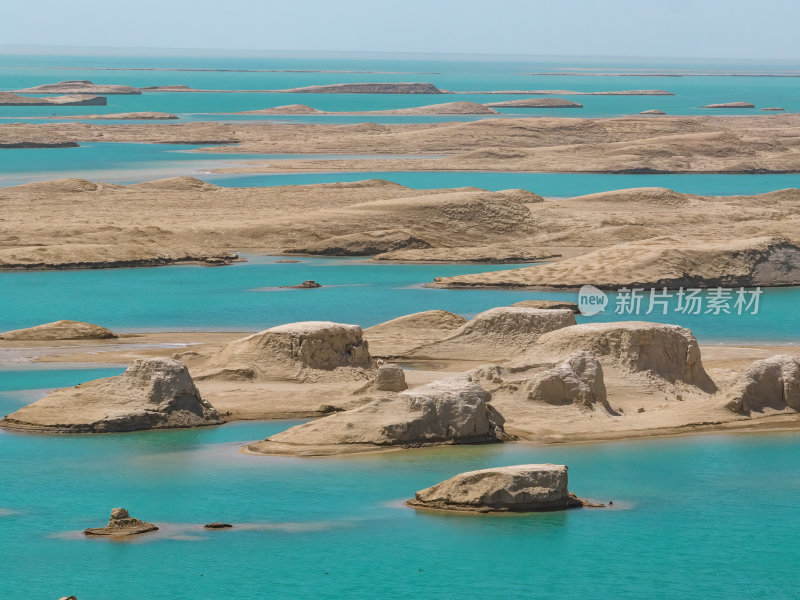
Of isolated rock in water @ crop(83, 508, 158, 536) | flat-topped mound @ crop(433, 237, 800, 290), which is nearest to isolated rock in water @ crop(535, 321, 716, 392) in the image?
isolated rock in water @ crop(83, 508, 158, 536)

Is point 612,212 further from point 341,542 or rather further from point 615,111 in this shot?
point 615,111

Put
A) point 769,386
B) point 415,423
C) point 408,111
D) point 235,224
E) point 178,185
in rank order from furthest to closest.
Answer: point 408,111, point 178,185, point 235,224, point 769,386, point 415,423

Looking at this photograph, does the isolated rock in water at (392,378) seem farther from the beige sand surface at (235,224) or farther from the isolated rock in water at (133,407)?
the beige sand surface at (235,224)

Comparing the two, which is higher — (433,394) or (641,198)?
(433,394)

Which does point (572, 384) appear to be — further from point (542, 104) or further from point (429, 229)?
point (542, 104)

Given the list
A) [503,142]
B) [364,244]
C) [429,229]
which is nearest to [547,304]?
[364,244]

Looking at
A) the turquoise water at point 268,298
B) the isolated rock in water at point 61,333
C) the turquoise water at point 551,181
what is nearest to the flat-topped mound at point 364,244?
the turquoise water at point 268,298

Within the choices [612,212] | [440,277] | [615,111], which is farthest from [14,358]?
[615,111]
